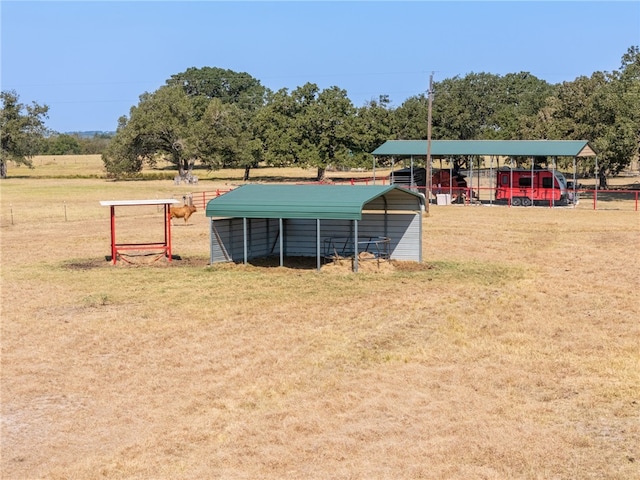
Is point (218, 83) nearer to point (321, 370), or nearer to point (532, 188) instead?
point (532, 188)

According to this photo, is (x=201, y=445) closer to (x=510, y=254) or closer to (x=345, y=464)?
(x=345, y=464)

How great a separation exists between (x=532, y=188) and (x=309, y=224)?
2522cm

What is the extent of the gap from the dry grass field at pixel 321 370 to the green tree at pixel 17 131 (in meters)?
69.1

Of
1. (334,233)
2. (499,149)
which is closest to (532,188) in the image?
(499,149)

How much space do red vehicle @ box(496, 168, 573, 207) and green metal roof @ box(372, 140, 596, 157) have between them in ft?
4.05

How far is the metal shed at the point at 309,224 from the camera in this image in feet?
83.4

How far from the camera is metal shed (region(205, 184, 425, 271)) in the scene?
25422mm

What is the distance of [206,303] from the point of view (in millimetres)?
20281

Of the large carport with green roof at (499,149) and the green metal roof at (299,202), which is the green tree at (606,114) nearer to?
the large carport with green roof at (499,149)

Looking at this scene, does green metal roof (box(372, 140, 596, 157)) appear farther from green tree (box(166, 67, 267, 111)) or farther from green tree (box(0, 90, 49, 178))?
green tree (box(166, 67, 267, 111))

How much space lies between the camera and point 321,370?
14406 millimetres

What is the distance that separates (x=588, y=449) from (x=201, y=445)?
499cm

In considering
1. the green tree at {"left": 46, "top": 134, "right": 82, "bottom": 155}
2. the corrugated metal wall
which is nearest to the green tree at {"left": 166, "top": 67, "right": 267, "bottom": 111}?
the green tree at {"left": 46, "top": 134, "right": 82, "bottom": 155}

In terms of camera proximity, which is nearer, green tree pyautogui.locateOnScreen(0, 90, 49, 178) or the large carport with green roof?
the large carport with green roof
